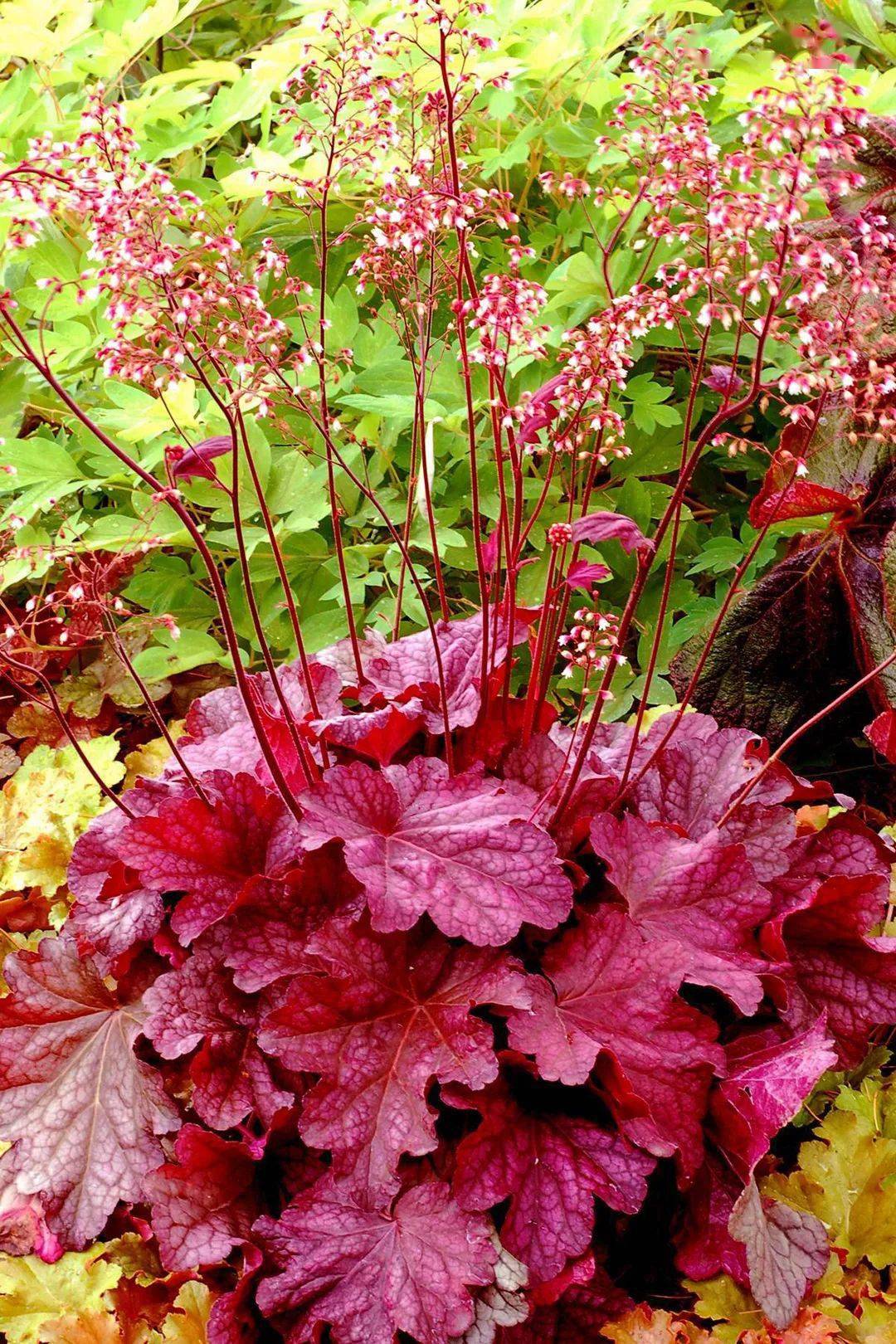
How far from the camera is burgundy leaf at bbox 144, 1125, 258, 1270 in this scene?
132 centimetres

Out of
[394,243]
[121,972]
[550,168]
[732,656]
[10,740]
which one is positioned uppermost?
[394,243]

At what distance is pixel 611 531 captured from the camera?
1.25m

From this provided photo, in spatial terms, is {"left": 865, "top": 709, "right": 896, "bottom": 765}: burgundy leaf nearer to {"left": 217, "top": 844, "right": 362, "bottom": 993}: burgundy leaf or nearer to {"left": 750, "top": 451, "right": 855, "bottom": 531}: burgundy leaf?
{"left": 750, "top": 451, "right": 855, "bottom": 531}: burgundy leaf

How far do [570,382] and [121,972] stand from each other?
0.93 m

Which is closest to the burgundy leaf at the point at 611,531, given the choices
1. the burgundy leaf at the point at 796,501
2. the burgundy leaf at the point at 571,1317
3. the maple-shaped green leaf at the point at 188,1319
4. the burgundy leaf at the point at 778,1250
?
the burgundy leaf at the point at 796,501

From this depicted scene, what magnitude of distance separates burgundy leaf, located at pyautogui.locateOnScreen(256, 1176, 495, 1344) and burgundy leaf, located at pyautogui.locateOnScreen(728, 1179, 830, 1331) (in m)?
0.27

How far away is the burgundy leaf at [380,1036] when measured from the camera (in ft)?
4.33

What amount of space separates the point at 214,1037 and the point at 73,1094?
0.66 feet

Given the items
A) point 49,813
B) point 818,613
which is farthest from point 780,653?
point 49,813

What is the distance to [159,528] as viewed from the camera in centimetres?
227

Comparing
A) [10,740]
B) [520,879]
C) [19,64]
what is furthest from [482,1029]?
[19,64]

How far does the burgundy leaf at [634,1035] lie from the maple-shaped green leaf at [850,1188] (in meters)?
0.16

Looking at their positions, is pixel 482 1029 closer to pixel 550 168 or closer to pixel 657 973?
pixel 657 973

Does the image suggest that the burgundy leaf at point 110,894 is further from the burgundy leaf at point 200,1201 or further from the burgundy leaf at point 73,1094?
Answer: the burgundy leaf at point 200,1201
